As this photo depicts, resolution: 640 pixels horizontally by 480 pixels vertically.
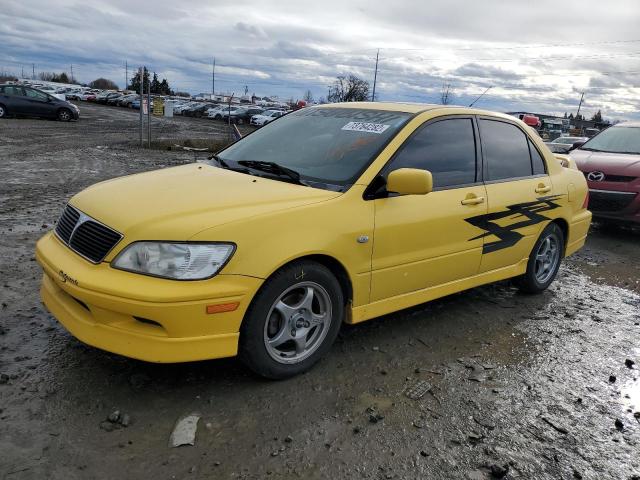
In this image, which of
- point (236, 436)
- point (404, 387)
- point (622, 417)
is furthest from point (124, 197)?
point (622, 417)

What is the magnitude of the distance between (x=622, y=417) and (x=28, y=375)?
11.6 ft

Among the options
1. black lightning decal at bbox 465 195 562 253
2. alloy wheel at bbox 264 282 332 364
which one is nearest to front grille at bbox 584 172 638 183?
black lightning decal at bbox 465 195 562 253

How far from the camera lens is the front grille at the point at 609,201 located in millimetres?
7840

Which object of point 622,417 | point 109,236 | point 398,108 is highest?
point 398,108

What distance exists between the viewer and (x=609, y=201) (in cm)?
799

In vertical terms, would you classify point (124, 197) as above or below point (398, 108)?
below

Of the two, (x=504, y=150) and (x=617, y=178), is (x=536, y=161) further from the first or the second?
(x=617, y=178)

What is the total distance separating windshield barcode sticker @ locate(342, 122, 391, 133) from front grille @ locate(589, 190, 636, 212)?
18.1 ft

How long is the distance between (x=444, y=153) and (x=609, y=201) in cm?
511

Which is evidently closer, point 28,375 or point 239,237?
point 239,237

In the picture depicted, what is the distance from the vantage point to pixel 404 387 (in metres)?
3.38

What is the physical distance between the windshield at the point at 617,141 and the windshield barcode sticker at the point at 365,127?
6.61m

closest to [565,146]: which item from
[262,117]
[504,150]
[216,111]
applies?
[504,150]

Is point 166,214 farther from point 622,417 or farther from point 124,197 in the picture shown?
point 622,417
